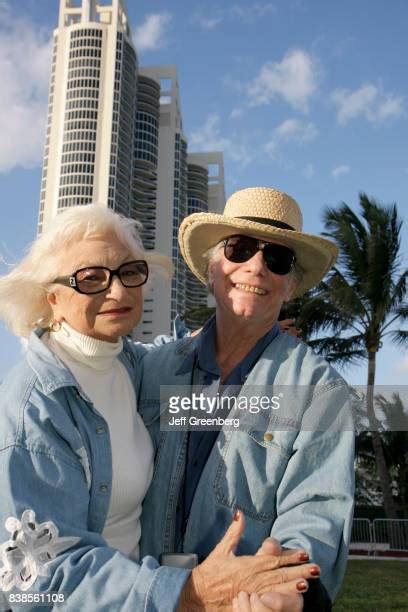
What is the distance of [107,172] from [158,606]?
85935mm

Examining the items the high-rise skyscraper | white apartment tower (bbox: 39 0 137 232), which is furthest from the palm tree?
white apartment tower (bbox: 39 0 137 232)

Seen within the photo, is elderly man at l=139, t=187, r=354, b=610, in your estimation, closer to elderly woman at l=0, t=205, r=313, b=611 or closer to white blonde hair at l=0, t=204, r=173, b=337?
elderly woman at l=0, t=205, r=313, b=611

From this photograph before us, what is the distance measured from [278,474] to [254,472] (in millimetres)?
95

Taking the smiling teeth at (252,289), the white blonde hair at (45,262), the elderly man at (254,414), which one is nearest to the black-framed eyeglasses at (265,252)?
the elderly man at (254,414)

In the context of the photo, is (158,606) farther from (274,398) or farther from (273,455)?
(274,398)

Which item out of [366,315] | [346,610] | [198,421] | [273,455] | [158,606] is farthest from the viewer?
[366,315]

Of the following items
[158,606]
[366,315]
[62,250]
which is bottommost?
[158,606]

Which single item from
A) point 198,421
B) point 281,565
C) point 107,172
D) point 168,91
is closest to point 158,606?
point 281,565

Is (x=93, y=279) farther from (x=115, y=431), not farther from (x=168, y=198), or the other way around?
(x=168, y=198)

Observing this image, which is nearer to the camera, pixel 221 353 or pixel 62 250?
pixel 62 250

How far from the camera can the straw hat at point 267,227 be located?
9.03ft

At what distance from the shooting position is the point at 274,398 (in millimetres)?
2393

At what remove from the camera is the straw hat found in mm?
2752

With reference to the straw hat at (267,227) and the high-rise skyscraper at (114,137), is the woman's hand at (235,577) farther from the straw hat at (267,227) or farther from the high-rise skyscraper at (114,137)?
the high-rise skyscraper at (114,137)
